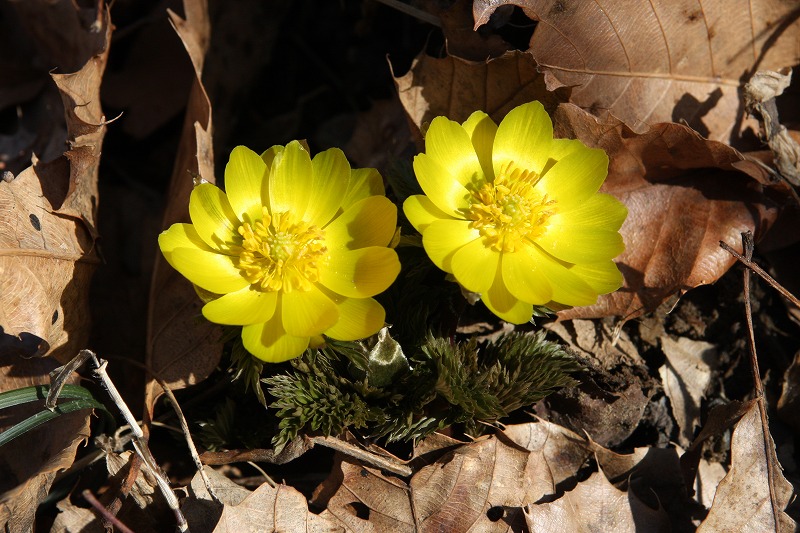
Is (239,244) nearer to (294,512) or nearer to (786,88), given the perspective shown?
(294,512)

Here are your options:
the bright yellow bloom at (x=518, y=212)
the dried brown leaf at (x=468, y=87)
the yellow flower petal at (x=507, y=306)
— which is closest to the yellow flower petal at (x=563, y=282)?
the bright yellow bloom at (x=518, y=212)

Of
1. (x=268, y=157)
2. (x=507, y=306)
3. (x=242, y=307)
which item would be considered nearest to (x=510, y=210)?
(x=507, y=306)

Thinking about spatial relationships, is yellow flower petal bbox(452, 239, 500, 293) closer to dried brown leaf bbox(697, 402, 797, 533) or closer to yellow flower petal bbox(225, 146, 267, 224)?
yellow flower petal bbox(225, 146, 267, 224)

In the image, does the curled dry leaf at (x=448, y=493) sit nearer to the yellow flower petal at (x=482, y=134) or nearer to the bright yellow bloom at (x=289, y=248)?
the bright yellow bloom at (x=289, y=248)

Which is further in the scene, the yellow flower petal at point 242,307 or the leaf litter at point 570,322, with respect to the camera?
the leaf litter at point 570,322

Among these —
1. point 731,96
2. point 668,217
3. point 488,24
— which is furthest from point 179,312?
point 731,96

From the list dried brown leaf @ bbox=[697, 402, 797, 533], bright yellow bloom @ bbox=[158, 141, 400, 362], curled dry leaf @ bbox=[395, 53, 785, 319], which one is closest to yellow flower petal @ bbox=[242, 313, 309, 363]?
bright yellow bloom @ bbox=[158, 141, 400, 362]
